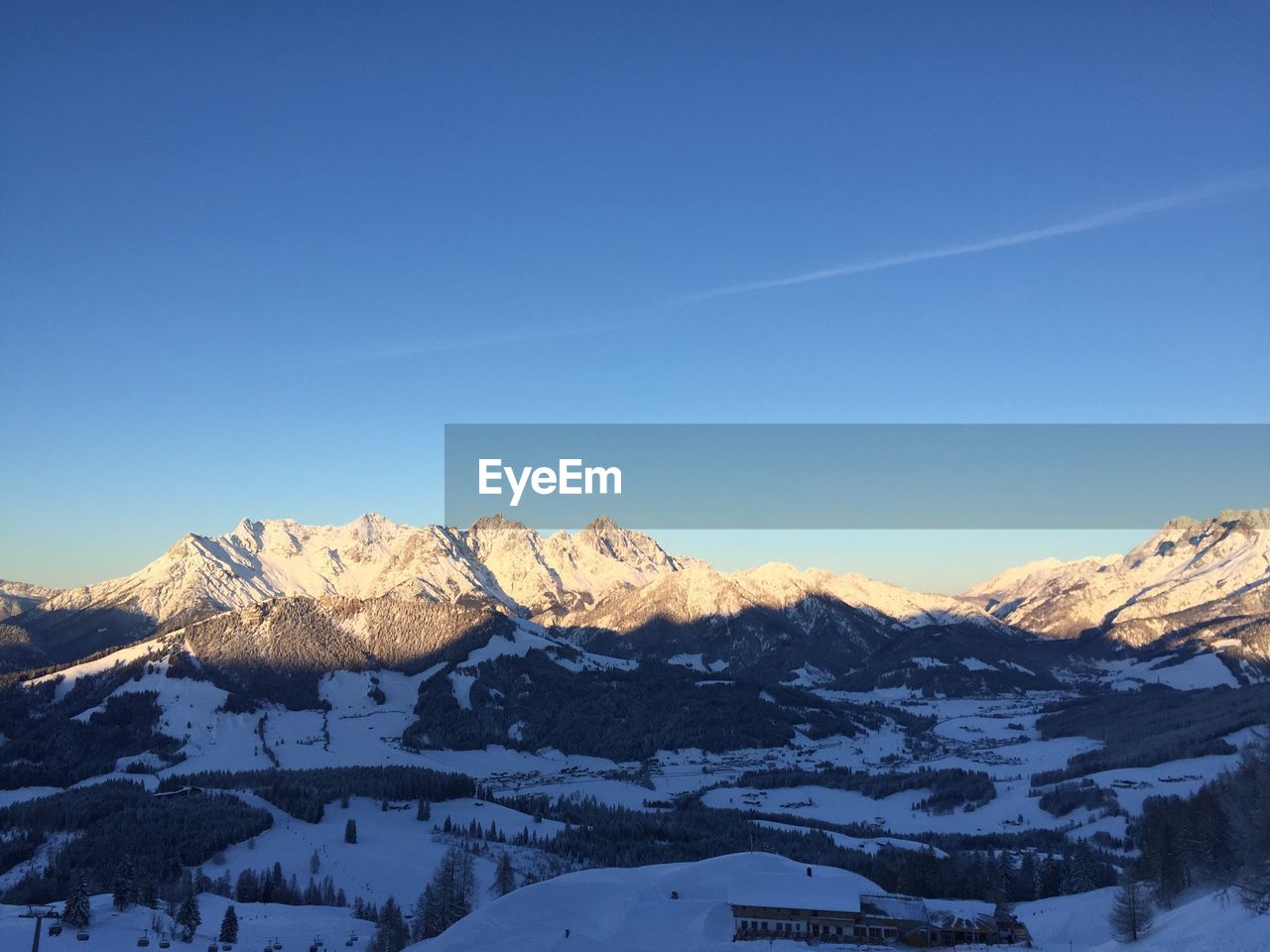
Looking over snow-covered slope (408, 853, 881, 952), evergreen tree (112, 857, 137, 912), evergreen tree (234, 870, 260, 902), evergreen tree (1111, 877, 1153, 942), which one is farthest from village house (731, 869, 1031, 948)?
evergreen tree (234, 870, 260, 902)

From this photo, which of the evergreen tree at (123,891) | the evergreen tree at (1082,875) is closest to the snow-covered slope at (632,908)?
the evergreen tree at (1082,875)

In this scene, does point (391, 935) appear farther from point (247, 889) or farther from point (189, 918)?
point (247, 889)

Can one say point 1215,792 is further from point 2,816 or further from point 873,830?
point 2,816

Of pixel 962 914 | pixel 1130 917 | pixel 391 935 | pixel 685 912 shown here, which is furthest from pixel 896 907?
pixel 391 935

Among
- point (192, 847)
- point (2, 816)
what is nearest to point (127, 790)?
point (2, 816)

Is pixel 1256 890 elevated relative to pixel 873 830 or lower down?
elevated

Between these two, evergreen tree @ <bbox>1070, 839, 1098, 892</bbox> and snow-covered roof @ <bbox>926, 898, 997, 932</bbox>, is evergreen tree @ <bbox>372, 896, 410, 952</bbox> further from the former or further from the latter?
evergreen tree @ <bbox>1070, 839, 1098, 892</bbox>

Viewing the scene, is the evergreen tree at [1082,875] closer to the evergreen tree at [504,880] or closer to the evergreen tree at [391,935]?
the evergreen tree at [504,880]
